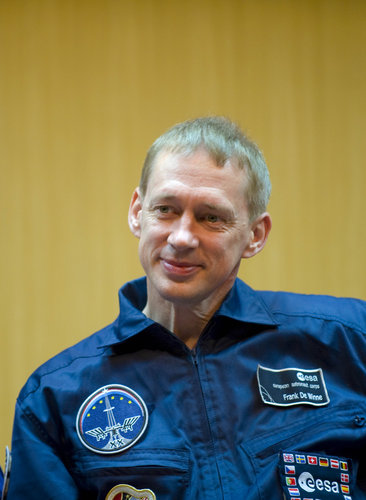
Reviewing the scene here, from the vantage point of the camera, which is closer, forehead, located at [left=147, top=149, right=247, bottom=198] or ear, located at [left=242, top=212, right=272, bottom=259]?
forehead, located at [left=147, top=149, right=247, bottom=198]

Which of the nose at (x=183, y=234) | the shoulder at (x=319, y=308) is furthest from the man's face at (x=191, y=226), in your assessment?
the shoulder at (x=319, y=308)

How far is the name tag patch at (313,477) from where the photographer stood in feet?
4.51

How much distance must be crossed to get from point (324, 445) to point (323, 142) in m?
1.44

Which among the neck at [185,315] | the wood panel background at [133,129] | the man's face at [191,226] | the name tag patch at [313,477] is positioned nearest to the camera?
the name tag patch at [313,477]

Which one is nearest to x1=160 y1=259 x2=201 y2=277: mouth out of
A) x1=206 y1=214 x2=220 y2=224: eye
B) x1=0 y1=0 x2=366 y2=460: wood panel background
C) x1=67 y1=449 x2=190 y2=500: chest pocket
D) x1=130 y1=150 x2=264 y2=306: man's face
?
x1=130 y1=150 x2=264 y2=306: man's face

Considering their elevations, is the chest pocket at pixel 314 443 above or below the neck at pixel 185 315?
below

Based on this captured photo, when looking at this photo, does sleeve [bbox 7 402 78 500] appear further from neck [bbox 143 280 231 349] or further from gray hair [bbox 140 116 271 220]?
gray hair [bbox 140 116 271 220]

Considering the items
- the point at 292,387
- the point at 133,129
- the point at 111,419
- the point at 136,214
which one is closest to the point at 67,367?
the point at 111,419

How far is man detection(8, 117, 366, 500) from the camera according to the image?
1.40m

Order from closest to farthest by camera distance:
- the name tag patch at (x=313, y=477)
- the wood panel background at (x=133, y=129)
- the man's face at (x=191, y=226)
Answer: the name tag patch at (x=313, y=477), the man's face at (x=191, y=226), the wood panel background at (x=133, y=129)

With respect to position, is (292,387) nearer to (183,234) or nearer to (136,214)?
(183,234)

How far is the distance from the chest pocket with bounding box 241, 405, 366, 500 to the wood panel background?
101 centimetres

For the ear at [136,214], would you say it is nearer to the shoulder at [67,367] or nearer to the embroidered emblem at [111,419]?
the shoulder at [67,367]

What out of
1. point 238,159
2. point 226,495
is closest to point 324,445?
point 226,495
